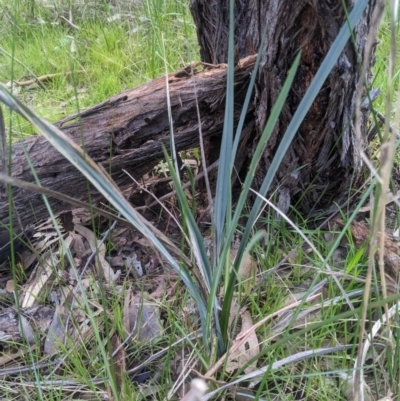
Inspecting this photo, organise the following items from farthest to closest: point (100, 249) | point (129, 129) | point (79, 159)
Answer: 1. point (100, 249)
2. point (129, 129)
3. point (79, 159)

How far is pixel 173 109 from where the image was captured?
1146mm

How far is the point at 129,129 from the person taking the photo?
3.76 ft

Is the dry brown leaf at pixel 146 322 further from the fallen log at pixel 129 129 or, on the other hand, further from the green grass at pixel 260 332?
the fallen log at pixel 129 129

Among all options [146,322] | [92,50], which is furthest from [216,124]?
[92,50]

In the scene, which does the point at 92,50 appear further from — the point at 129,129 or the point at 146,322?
the point at 146,322

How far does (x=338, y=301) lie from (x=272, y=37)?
0.59m

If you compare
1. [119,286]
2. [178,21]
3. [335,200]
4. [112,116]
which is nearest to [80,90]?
[178,21]

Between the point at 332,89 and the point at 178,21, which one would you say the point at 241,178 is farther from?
the point at 178,21

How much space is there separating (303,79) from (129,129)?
438mm

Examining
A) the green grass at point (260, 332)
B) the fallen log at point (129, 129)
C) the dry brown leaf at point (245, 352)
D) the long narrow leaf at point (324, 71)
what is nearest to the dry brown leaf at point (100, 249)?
the green grass at point (260, 332)

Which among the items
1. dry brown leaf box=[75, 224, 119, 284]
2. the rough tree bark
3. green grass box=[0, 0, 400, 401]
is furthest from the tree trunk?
dry brown leaf box=[75, 224, 119, 284]

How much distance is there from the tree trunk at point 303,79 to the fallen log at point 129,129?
3.5 inches

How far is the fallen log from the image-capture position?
3.72 ft

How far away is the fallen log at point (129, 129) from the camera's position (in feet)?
3.72
